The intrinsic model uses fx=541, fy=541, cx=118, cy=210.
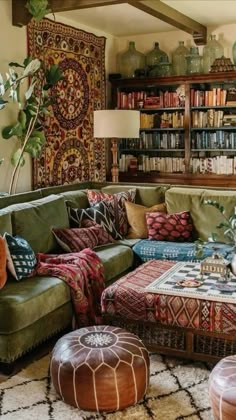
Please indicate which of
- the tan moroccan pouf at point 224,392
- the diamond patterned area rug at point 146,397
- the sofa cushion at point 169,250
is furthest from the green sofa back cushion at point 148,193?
the tan moroccan pouf at point 224,392

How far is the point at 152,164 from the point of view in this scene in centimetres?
675

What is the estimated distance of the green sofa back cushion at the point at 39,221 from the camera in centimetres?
389

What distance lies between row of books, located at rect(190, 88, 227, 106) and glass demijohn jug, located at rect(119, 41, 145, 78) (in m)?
0.81

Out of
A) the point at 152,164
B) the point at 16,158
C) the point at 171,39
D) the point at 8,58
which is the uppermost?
the point at 171,39

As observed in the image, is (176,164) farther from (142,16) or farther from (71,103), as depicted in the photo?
(142,16)

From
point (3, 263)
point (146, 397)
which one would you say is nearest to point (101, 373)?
point (146, 397)

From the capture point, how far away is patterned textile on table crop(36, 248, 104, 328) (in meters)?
3.57

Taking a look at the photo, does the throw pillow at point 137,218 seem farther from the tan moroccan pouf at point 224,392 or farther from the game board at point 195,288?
the tan moroccan pouf at point 224,392

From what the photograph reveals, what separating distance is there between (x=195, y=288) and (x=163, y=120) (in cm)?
378

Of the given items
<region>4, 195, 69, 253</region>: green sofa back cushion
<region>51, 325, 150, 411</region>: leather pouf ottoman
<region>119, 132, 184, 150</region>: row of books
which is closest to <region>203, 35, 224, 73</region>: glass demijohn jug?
<region>119, 132, 184, 150</region>: row of books

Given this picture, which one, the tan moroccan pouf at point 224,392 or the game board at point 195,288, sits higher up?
the game board at point 195,288

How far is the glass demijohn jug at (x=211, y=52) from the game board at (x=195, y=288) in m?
3.53

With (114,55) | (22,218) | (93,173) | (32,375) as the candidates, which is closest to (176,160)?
(93,173)

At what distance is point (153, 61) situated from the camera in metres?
6.64
